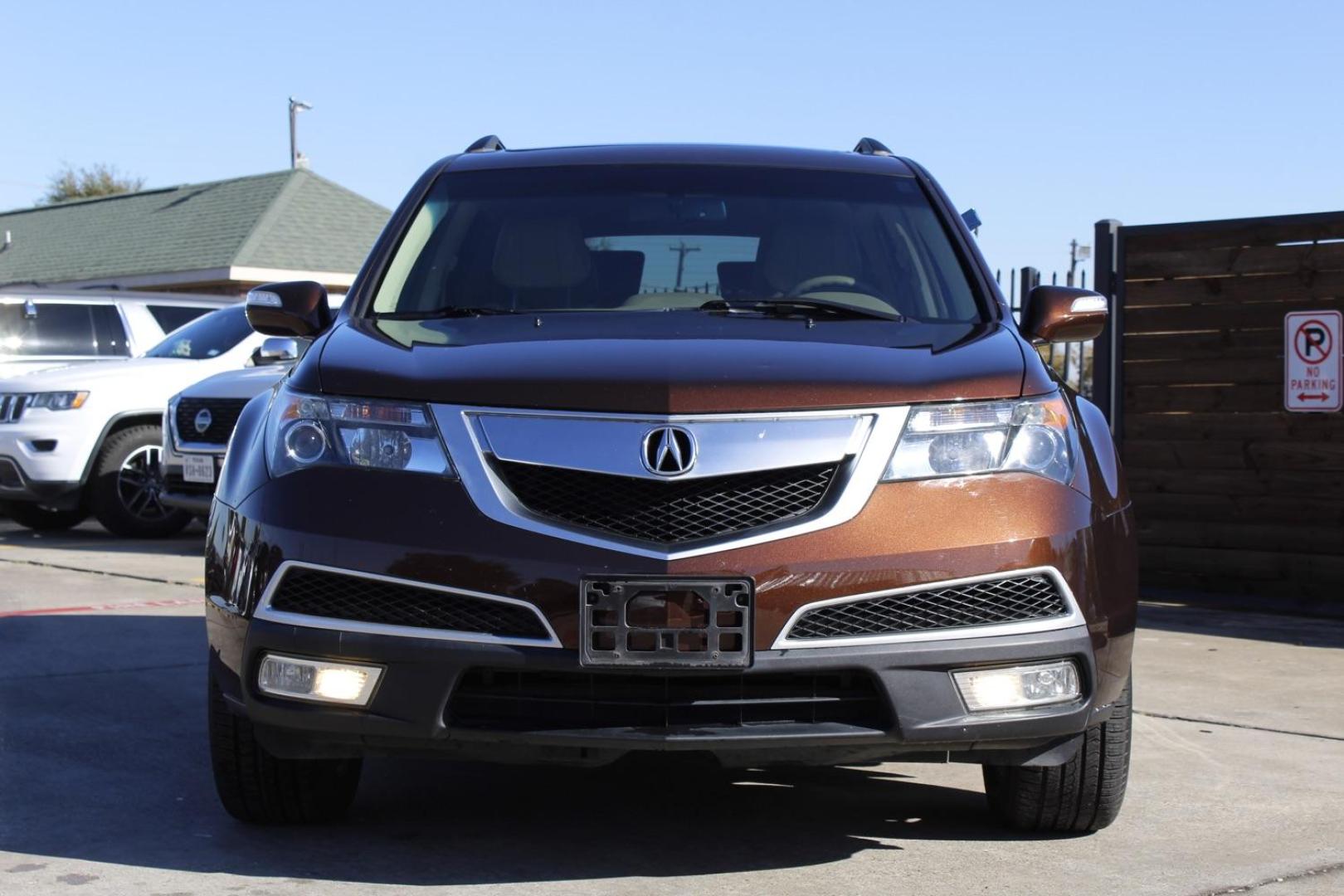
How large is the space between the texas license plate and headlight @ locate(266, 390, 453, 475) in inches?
285

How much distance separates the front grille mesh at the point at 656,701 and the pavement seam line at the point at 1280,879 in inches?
35.3

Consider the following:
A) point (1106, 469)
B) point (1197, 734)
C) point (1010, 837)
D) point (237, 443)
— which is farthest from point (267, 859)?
point (1197, 734)

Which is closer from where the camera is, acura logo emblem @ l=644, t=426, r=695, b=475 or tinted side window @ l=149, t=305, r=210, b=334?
acura logo emblem @ l=644, t=426, r=695, b=475

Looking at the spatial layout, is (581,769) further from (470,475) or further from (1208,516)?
(1208,516)

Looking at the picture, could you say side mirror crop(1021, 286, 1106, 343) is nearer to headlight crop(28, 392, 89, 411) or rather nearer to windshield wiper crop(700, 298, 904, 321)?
windshield wiper crop(700, 298, 904, 321)

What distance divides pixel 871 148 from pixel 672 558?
253cm

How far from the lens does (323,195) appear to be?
3234cm

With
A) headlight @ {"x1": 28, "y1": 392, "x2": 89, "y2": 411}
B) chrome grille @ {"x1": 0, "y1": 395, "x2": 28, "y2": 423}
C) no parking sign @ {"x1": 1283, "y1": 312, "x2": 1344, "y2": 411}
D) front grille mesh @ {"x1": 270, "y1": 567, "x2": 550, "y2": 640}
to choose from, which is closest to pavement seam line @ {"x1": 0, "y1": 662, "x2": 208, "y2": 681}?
front grille mesh @ {"x1": 270, "y1": 567, "x2": 550, "y2": 640}

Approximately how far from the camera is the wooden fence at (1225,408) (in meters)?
9.10

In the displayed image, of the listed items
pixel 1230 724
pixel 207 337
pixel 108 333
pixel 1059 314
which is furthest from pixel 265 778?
pixel 108 333

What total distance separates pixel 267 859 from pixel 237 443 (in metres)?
0.99

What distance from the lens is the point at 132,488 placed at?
507 inches

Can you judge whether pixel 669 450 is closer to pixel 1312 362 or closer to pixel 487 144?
pixel 487 144

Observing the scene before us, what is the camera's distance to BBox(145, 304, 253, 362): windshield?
43.4 feet
